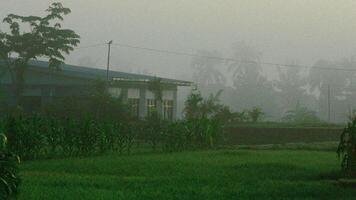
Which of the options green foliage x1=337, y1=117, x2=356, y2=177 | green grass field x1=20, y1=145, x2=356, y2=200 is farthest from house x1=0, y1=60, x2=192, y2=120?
green foliage x1=337, y1=117, x2=356, y2=177

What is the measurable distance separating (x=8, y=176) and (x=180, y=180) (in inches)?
164

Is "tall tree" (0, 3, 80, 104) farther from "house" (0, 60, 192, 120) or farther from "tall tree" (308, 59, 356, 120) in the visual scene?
"tall tree" (308, 59, 356, 120)

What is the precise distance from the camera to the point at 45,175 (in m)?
11.7

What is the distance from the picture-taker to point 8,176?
754 cm

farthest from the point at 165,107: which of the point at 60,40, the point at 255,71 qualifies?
the point at 255,71

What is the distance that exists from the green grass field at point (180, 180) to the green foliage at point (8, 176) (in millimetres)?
872

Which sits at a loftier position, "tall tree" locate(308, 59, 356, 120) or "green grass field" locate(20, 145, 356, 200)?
"tall tree" locate(308, 59, 356, 120)

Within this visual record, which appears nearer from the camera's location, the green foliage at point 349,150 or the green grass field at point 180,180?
the green grass field at point 180,180

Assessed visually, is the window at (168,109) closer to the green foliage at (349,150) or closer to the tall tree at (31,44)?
the tall tree at (31,44)

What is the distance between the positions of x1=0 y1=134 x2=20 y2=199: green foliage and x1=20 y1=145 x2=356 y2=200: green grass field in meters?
0.87

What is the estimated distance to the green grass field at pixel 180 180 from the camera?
30.2 feet

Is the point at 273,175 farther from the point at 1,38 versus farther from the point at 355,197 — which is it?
the point at 1,38

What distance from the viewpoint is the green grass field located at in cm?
921

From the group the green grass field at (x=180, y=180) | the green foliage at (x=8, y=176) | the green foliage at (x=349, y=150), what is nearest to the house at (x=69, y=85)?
the green grass field at (x=180, y=180)
